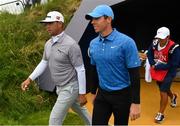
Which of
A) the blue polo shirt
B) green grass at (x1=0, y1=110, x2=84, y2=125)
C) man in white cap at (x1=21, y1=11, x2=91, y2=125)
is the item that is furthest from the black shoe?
the blue polo shirt

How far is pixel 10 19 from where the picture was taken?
10.3m

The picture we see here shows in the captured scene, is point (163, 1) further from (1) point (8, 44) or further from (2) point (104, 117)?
(2) point (104, 117)

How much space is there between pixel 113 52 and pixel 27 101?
12.0ft

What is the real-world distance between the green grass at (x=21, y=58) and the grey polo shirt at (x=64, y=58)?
1.94 metres

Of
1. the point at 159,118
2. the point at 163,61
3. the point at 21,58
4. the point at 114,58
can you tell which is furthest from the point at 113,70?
the point at 21,58

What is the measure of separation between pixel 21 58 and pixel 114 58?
4.63 meters

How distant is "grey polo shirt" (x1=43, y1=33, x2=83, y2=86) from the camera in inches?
210

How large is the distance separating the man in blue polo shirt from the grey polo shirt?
561 millimetres

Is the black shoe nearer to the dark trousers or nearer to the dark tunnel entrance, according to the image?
the dark trousers

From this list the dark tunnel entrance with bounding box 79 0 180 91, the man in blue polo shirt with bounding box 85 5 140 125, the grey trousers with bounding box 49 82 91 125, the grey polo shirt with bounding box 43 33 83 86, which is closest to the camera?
the man in blue polo shirt with bounding box 85 5 140 125

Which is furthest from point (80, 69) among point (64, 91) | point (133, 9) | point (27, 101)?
point (133, 9)

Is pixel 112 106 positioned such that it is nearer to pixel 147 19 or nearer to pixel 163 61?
pixel 163 61

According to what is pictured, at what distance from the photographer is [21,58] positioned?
8883 millimetres

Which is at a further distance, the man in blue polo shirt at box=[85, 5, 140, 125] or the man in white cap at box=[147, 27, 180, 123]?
the man in white cap at box=[147, 27, 180, 123]
